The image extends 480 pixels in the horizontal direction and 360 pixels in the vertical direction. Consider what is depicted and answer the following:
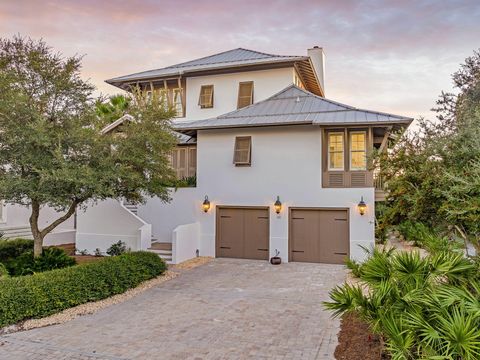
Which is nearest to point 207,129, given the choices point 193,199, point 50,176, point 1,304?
point 193,199

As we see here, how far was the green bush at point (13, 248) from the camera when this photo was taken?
12.5 metres

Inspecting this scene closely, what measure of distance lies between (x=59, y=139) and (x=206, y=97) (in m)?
10.1

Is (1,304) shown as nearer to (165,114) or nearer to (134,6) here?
(165,114)

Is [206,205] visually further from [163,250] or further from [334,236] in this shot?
[334,236]

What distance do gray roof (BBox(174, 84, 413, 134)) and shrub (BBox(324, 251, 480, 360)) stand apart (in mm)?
7966

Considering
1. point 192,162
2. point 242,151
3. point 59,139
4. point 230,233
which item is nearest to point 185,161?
point 192,162

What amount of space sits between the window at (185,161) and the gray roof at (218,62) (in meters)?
4.20

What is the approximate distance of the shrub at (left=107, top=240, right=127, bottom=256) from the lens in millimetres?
14085

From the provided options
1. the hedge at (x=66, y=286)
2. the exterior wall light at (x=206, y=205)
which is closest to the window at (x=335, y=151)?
the exterior wall light at (x=206, y=205)

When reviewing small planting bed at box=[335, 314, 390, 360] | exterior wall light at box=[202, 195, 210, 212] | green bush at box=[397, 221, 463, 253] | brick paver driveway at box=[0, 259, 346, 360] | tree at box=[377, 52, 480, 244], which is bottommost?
brick paver driveway at box=[0, 259, 346, 360]

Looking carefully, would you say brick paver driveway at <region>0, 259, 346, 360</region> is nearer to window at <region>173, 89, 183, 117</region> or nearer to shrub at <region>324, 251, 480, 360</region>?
shrub at <region>324, 251, 480, 360</region>

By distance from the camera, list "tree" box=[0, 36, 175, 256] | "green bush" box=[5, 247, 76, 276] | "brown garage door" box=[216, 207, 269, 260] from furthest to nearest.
Result: "brown garage door" box=[216, 207, 269, 260] → "green bush" box=[5, 247, 76, 276] → "tree" box=[0, 36, 175, 256]

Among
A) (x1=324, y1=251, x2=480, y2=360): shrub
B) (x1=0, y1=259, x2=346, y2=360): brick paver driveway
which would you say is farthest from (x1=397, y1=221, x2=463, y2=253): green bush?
(x1=0, y1=259, x2=346, y2=360): brick paver driveway

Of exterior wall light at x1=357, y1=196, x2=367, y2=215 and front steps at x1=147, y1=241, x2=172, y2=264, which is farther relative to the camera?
front steps at x1=147, y1=241, x2=172, y2=264
